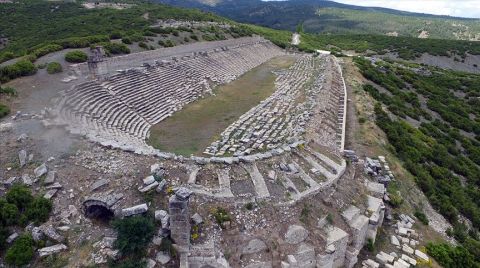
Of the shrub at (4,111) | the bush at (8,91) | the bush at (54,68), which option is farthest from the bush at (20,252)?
the bush at (54,68)

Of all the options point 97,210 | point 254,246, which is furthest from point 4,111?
→ point 254,246

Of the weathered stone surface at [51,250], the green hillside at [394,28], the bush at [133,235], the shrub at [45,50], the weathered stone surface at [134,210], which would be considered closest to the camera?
the bush at [133,235]

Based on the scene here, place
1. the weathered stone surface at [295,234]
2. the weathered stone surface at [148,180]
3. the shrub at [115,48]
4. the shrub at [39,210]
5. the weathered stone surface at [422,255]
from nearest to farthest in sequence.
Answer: the shrub at [39,210]
the weathered stone surface at [295,234]
the weathered stone surface at [148,180]
the weathered stone surface at [422,255]
the shrub at [115,48]

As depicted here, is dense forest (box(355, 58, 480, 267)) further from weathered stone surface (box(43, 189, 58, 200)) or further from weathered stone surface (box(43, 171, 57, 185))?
weathered stone surface (box(43, 171, 57, 185))

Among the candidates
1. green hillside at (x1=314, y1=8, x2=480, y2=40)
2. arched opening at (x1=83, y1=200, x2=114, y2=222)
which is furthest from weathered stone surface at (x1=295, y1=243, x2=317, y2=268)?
green hillside at (x1=314, y1=8, x2=480, y2=40)

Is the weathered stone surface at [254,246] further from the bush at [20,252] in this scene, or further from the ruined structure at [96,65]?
the ruined structure at [96,65]
